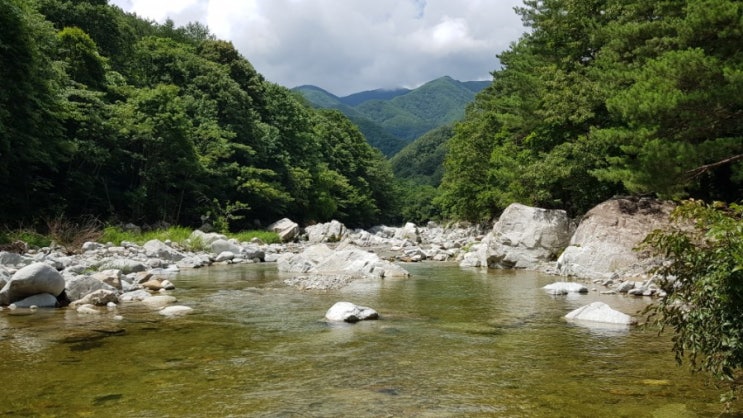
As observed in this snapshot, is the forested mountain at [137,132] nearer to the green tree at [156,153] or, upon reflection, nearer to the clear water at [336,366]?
the green tree at [156,153]

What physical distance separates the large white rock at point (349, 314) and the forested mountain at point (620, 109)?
8.76 m

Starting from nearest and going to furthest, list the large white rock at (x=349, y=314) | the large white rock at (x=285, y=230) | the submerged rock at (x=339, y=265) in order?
the large white rock at (x=349, y=314) → the submerged rock at (x=339, y=265) → the large white rock at (x=285, y=230)

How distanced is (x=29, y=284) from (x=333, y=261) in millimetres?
10501

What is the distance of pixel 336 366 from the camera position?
632cm

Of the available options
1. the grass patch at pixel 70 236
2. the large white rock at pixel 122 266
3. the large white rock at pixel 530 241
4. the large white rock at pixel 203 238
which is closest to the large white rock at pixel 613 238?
the large white rock at pixel 530 241

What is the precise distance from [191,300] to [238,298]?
3.52 ft

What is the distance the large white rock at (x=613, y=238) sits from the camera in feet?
53.9

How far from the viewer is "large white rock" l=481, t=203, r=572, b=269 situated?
2108 centimetres

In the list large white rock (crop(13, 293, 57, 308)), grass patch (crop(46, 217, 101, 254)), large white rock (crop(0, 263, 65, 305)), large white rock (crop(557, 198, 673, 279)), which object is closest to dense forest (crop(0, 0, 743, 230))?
large white rock (crop(557, 198, 673, 279))

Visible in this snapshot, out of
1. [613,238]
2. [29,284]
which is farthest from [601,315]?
Answer: [29,284]

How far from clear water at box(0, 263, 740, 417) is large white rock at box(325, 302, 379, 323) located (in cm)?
23

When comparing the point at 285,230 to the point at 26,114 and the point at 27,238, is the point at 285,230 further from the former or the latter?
the point at 27,238

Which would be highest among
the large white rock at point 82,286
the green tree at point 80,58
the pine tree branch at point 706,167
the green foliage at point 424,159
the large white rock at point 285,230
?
the green foliage at point 424,159

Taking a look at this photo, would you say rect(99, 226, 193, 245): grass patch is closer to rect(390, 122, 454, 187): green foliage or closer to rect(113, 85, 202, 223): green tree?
rect(113, 85, 202, 223): green tree
